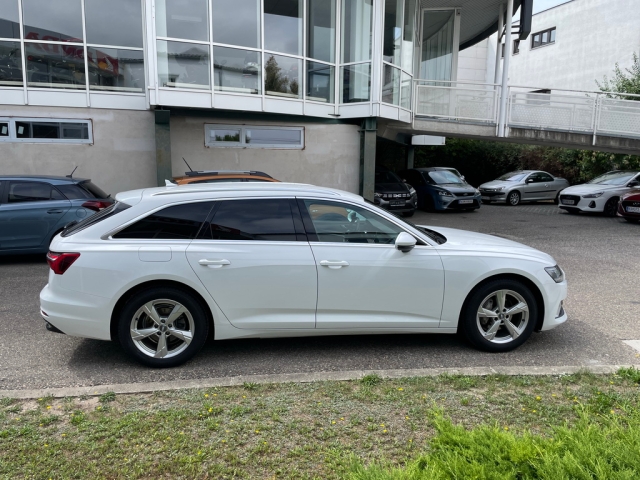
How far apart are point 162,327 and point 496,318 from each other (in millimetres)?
2973

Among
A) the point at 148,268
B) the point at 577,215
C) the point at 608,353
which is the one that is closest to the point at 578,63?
the point at 577,215

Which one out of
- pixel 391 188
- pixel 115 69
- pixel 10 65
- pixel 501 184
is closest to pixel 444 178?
pixel 391 188

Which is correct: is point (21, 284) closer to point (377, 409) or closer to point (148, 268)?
point (148, 268)

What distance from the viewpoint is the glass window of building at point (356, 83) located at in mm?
14367

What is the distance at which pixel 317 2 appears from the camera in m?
14.5

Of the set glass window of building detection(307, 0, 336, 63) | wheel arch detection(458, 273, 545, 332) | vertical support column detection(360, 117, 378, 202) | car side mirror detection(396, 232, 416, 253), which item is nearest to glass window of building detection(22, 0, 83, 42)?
glass window of building detection(307, 0, 336, 63)

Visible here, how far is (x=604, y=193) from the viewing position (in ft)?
52.7

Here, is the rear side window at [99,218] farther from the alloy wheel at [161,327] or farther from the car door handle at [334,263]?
the car door handle at [334,263]

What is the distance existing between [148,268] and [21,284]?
4402mm

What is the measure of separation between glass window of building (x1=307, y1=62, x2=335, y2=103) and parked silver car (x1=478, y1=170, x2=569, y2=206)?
9.26m

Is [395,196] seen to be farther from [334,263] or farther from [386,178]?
[334,263]

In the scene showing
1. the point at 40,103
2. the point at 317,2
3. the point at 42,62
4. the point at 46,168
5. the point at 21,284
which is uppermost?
the point at 317,2

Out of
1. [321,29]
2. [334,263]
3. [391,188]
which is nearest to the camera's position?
[334,263]

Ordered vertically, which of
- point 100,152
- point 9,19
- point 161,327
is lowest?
point 161,327
